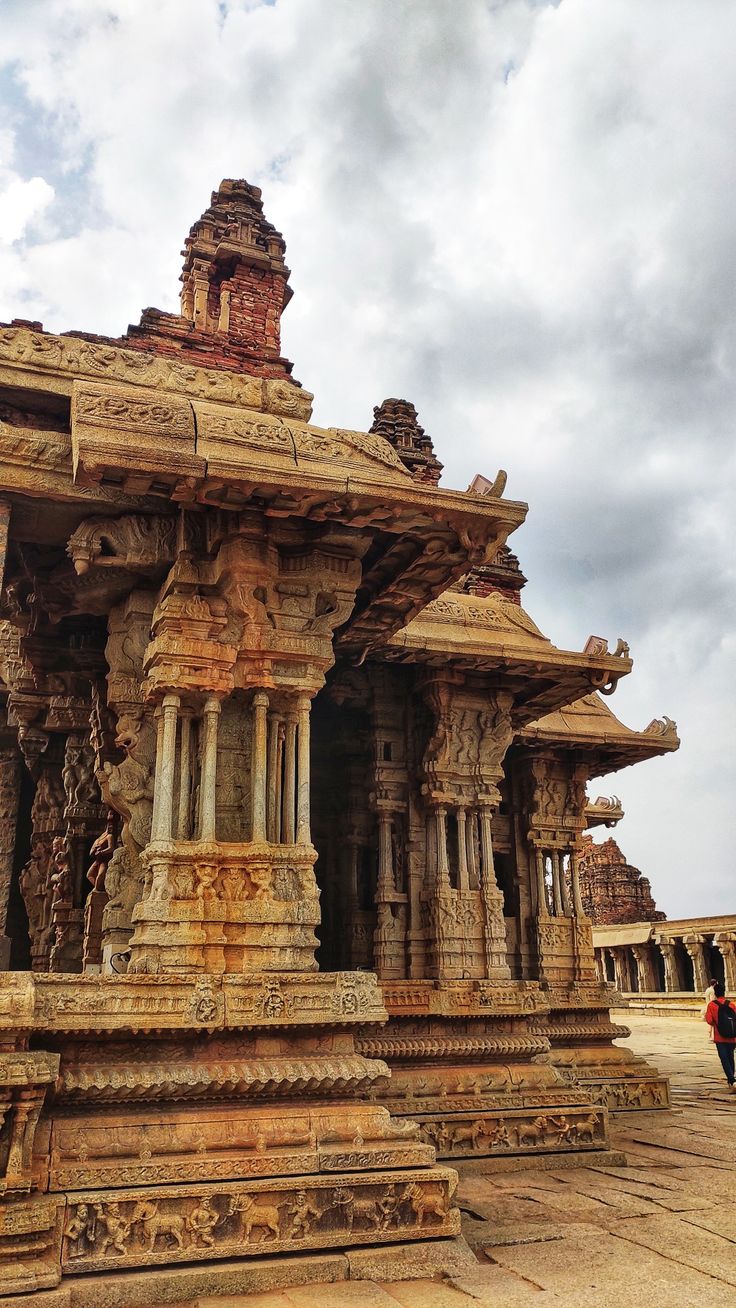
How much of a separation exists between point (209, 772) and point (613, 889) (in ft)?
108

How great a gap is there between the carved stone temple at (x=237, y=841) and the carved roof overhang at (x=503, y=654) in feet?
0.15

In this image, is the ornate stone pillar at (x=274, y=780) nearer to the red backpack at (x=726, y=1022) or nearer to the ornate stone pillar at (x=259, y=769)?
the ornate stone pillar at (x=259, y=769)

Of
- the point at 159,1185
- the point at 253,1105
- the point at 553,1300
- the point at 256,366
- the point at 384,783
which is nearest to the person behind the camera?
the point at 553,1300

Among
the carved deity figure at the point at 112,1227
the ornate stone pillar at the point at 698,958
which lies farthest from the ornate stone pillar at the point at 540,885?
the ornate stone pillar at the point at 698,958

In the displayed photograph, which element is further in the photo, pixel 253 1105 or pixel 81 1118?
pixel 253 1105

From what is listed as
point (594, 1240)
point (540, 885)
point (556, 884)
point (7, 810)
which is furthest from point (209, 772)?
point (7, 810)

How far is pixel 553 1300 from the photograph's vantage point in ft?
15.5

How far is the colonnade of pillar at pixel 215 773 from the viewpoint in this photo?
6.32m

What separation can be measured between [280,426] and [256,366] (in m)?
6.24

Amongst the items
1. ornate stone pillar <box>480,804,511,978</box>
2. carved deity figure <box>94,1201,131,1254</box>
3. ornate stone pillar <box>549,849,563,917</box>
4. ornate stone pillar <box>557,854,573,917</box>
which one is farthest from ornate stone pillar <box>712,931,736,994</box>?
carved deity figure <box>94,1201,131,1254</box>

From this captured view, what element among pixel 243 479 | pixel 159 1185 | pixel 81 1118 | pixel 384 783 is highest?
pixel 243 479

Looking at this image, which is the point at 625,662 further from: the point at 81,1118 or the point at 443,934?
the point at 81,1118

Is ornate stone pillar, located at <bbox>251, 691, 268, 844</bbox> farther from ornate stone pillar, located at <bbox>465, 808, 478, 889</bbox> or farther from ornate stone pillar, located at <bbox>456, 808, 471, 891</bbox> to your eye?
ornate stone pillar, located at <bbox>465, 808, 478, 889</bbox>

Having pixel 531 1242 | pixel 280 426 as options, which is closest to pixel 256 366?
pixel 280 426
